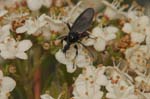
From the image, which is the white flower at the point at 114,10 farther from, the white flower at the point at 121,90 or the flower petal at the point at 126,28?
the white flower at the point at 121,90

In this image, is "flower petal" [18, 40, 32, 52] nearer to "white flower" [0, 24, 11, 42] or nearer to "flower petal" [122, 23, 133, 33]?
"white flower" [0, 24, 11, 42]

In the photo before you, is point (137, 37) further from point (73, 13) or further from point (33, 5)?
point (33, 5)

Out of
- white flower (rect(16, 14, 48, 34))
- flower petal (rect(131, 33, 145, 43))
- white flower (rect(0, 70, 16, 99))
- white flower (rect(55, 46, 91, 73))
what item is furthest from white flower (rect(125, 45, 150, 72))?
white flower (rect(0, 70, 16, 99))

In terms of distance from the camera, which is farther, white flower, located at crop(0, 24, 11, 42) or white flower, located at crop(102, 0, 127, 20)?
white flower, located at crop(102, 0, 127, 20)

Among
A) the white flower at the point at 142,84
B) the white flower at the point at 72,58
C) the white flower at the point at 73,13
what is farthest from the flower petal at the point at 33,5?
the white flower at the point at 142,84

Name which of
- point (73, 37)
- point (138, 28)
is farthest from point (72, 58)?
point (138, 28)

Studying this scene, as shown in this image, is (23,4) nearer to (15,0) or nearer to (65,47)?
(15,0)
